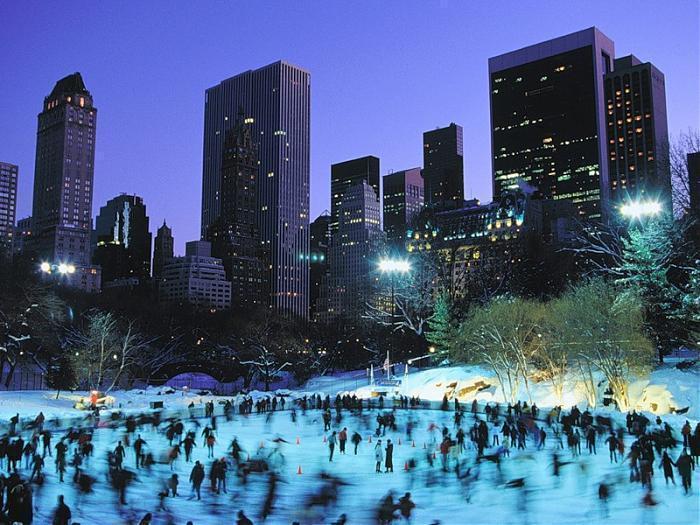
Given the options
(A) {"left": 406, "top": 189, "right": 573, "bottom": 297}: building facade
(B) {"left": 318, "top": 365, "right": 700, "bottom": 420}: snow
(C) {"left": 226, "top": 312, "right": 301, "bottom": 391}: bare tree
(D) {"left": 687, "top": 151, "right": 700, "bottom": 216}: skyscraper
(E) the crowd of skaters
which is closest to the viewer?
(E) the crowd of skaters

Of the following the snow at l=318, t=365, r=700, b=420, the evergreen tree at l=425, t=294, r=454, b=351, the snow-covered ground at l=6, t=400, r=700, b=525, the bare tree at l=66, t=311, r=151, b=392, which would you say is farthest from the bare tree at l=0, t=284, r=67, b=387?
the evergreen tree at l=425, t=294, r=454, b=351

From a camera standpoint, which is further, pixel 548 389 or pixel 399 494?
pixel 548 389

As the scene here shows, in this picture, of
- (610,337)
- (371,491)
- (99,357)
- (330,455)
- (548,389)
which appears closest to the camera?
(371,491)

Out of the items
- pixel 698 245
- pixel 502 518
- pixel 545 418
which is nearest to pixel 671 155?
pixel 698 245

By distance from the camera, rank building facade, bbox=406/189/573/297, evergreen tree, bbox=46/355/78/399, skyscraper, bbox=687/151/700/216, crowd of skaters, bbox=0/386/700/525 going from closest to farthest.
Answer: crowd of skaters, bbox=0/386/700/525, skyscraper, bbox=687/151/700/216, evergreen tree, bbox=46/355/78/399, building facade, bbox=406/189/573/297

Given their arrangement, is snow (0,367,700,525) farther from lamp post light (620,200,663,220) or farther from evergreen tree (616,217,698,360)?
lamp post light (620,200,663,220)

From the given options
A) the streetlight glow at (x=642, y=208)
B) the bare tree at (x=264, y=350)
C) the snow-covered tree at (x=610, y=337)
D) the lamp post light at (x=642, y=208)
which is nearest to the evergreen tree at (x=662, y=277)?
the snow-covered tree at (x=610, y=337)

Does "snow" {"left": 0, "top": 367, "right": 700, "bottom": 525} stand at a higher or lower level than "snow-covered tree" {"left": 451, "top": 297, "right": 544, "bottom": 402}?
lower

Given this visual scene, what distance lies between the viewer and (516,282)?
216 ft

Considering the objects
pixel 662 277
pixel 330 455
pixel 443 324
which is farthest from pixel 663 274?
pixel 330 455

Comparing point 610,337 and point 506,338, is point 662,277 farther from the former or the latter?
point 506,338

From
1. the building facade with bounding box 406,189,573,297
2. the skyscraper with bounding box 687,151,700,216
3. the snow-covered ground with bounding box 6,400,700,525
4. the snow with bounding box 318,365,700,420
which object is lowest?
the snow-covered ground with bounding box 6,400,700,525

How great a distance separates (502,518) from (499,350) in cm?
3003

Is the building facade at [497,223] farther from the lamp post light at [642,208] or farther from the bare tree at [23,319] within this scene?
the lamp post light at [642,208]
